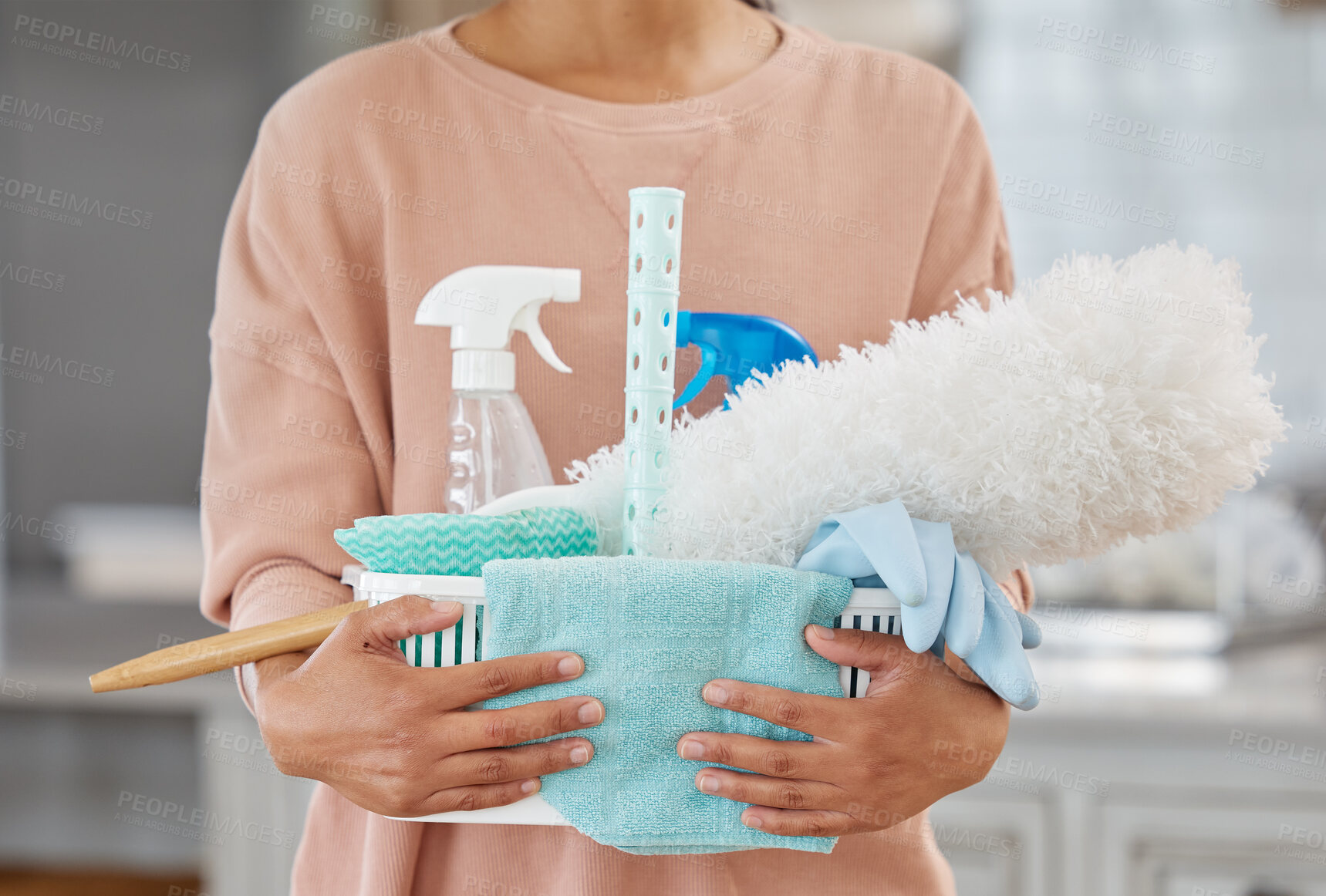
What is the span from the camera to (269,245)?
1.94 ft

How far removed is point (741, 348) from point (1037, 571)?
1071 millimetres

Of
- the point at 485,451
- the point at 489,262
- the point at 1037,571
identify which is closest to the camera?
the point at 485,451

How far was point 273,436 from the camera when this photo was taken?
1.88ft

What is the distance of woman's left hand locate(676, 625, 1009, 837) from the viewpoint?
401mm

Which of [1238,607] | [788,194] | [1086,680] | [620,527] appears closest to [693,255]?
[788,194]

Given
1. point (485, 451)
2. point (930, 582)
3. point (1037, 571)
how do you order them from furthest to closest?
point (1037, 571), point (485, 451), point (930, 582)

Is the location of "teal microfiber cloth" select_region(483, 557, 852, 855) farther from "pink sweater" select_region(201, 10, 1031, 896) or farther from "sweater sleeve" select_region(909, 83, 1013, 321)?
"sweater sleeve" select_region(909, 83, 1013, 321)

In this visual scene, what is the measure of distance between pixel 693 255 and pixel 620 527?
0.71 feet

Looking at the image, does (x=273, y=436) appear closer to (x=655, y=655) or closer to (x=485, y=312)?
(x=485, y=312)

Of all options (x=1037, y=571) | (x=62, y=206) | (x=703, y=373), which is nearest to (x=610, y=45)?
(x=703, y=373)

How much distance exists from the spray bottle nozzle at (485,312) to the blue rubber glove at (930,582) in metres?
0.17

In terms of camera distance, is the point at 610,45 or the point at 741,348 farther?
the point at 610,45

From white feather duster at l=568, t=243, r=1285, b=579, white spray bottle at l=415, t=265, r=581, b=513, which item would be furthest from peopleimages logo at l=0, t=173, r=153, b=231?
white feather duster at l=568, t=243, r=1285, b=579

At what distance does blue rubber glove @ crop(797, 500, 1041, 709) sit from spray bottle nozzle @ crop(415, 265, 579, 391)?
17 cm
